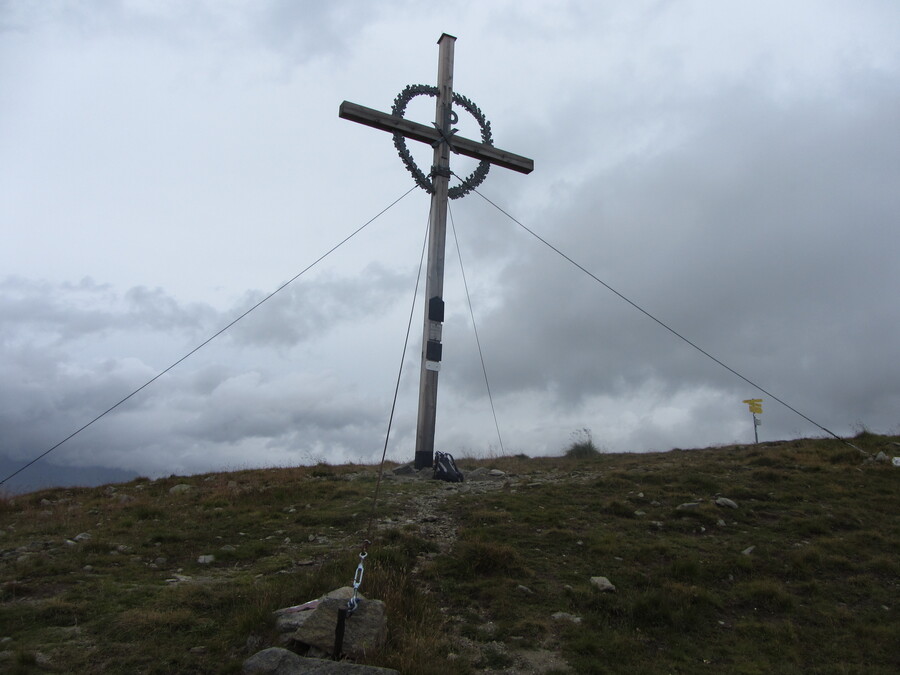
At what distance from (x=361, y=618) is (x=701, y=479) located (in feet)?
27.5

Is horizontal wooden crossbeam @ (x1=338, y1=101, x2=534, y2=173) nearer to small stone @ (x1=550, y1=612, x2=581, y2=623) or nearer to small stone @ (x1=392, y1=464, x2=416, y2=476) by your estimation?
small stone @ (x1=392, y1=464, x2=416, y2=476)

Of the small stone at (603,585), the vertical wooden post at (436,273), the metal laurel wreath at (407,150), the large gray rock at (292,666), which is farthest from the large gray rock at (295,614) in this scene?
the metal laurel wreath at (407,150)

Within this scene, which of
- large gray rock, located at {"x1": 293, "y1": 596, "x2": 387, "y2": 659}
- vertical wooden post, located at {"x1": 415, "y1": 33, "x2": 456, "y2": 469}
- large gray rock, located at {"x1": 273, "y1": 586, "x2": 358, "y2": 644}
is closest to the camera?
large gray rock, located at {"x1": 293, "y1": 596, "x2": 387, "y2": 659}

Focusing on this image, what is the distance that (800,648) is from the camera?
6062mm

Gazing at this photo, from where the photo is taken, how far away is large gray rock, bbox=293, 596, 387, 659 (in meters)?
5.23

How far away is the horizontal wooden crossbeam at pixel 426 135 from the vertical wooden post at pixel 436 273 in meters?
0.44

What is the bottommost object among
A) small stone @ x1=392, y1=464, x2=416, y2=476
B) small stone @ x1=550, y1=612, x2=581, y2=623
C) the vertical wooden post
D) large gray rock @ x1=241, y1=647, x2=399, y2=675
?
large gray rock @ x1=241, y1=647, x2=399, y2=675

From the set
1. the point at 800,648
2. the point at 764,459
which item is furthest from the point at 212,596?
the point at 764,459

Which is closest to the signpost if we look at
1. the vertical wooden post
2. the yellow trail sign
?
the yellow trail sign

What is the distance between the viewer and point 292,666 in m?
4.94

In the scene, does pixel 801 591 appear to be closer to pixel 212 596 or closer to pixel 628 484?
pixel 628 484

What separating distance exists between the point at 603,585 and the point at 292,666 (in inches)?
142

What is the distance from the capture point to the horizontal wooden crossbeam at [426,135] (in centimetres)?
1436

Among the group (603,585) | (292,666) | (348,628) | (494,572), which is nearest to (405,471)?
(494,572)
